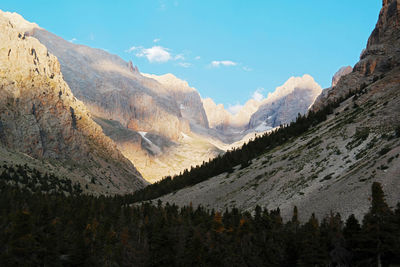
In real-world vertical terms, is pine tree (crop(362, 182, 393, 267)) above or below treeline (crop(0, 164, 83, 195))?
below

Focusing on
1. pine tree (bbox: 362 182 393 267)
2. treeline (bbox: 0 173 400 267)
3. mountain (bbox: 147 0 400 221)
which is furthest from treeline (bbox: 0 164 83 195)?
pine tree (bbox: 362 182 393 267)

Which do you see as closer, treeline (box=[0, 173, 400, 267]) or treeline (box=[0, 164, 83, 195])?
treeline (box=[0, 173, 400, 267])

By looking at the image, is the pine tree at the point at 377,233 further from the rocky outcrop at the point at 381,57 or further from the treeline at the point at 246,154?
the rocky outcrop at the point at 381,57

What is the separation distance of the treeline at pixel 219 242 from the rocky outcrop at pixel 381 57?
347 ft

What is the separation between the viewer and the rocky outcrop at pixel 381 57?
13812 centimetres

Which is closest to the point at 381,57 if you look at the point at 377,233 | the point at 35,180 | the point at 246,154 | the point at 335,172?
the point at 246,154

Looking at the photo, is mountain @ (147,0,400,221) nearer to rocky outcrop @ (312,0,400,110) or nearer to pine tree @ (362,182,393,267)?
pine tree @ (362,182,393,267)

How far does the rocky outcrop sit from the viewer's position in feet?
453

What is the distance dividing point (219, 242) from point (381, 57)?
125 m

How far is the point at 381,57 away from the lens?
468 ft

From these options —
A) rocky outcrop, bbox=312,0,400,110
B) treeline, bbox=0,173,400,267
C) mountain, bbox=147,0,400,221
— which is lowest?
treeline, bbox=0,173,400,267

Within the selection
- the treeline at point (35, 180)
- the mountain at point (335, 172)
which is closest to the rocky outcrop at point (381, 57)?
the mountain at point (335, 172)

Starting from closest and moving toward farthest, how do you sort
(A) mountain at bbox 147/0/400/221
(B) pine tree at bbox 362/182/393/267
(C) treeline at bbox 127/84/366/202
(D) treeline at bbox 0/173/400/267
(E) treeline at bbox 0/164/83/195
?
(B) pine tree at bbox 362/182/393/267
(D) treeline at bbox 0/173/400/267
(A) mountain at bbox 147/0/400/221
(E) treeline at bbox 0/164/83/195
(C) treeline at bbox 127/84/366/202

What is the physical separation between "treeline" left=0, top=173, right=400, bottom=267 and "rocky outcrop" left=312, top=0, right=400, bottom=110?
10579 cm
